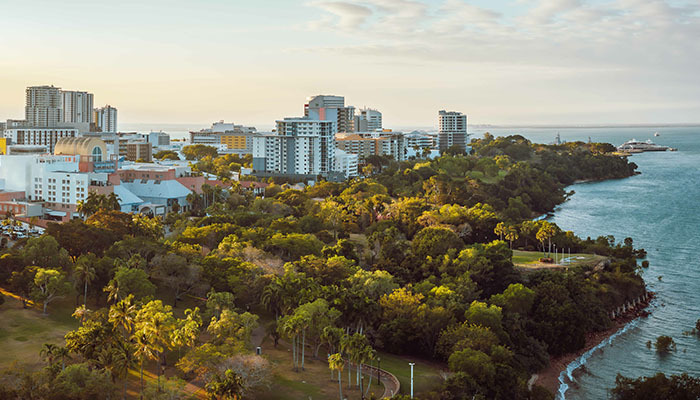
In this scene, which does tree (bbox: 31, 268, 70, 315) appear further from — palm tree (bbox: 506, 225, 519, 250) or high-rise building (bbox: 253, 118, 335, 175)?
high-rise building (bbox: 253, 118, 335, 175)

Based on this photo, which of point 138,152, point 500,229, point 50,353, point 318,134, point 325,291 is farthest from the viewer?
point 138,152

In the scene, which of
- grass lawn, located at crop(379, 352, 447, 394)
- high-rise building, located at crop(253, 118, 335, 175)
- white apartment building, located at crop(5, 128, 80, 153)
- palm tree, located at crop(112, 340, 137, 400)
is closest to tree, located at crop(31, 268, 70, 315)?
palm tree, located at crop(112, 340, 137, 400)

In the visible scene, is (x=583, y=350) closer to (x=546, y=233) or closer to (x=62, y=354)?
(x=546, y=233)

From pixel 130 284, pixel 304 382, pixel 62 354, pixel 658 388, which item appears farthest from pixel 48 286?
pixel 658 388

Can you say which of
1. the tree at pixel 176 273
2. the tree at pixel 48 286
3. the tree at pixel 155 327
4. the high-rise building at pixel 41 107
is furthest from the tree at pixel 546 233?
the high-rise building at pixel 41 107

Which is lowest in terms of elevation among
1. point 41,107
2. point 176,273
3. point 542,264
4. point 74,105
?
point 542,264

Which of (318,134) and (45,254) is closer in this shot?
(45,254)
